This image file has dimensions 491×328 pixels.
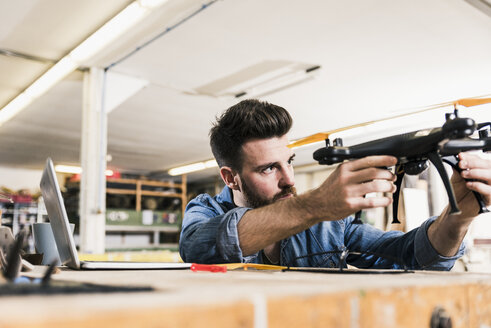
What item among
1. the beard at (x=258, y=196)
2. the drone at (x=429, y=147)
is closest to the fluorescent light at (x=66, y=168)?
the beard at (x=258, y=196)

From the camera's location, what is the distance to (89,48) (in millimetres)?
4164

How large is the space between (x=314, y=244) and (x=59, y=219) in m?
0.88

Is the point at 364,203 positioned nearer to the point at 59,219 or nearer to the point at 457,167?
the point at 457,167

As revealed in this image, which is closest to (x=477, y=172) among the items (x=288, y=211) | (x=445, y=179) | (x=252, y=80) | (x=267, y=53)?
(x=445, y=179)

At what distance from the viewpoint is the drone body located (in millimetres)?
784

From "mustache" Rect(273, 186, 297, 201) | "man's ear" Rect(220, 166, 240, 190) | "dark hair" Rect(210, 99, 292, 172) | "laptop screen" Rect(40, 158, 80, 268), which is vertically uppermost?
"dark hair" Rect(210, 99, 292, 172)

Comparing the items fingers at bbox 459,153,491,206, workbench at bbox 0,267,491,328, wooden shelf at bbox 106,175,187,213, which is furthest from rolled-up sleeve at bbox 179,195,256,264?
wooden shelf at bbox 106,175,187,213

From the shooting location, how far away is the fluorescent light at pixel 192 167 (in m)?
10.1

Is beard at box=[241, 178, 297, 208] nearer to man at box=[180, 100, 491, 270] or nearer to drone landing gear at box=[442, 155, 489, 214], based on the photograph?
man at box=[180, 100, 491, 270]

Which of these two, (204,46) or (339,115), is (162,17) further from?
(339,115)

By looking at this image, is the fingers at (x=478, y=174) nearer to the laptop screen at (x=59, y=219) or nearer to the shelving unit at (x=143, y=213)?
the laptop screen at (x=59, y=219)

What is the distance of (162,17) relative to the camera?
12.4 feet

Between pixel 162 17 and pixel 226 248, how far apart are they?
3.11m

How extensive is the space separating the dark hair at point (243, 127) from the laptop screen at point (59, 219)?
26.8 inches
